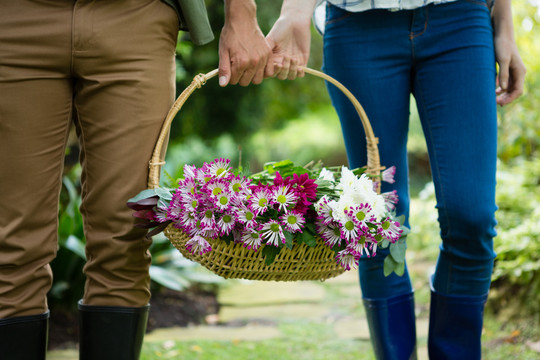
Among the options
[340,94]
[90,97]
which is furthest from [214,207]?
[340,94]

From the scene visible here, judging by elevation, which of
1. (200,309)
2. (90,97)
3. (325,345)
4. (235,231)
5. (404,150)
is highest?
(90,97)

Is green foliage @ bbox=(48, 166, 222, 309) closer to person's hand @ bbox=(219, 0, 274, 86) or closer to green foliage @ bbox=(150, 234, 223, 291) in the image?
green foliage @ bbox=(150, 234, 223, 291)

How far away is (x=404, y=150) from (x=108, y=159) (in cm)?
79

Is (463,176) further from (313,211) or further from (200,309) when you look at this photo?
(200,309)

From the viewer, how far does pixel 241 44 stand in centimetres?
139

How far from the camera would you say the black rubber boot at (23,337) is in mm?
1267

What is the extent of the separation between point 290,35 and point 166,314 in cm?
163

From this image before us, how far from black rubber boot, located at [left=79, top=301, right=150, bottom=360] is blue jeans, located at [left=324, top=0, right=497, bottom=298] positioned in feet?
2.15

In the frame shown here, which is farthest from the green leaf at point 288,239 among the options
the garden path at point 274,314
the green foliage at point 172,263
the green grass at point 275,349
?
the green foliage at point 172,263

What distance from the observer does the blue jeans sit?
1419mm

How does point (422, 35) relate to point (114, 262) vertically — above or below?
above

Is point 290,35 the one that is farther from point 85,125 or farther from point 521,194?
point 521,194

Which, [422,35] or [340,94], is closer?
[422,35]

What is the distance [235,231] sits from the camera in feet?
4.19
